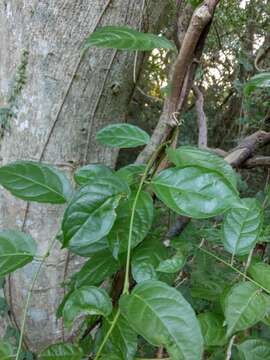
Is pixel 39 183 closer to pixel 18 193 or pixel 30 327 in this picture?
pixel 18 193

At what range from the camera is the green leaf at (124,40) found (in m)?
0.42

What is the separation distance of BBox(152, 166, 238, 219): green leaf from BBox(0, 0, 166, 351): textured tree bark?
0.35 metres

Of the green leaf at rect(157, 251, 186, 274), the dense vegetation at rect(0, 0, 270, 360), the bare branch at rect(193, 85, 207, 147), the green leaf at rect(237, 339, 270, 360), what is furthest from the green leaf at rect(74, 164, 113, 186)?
the bare branch at rect(193, 85, 207, 147)

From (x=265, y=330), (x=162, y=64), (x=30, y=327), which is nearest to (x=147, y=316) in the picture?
(x=265, y=330)

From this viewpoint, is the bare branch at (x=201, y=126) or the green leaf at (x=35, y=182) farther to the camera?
the bare branch at (x=201, y=126)

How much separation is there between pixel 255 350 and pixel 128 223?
0.18m

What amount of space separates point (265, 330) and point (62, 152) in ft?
1.35

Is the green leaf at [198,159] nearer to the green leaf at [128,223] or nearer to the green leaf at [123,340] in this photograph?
the green leaf at [128,223]

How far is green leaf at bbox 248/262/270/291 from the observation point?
1.33 feet

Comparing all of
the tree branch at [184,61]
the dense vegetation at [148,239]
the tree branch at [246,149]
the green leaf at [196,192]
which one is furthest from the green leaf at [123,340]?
the tree branch at [246,149]

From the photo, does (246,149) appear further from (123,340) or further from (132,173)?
(123,340)

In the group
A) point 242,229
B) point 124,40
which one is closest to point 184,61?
point 124,40

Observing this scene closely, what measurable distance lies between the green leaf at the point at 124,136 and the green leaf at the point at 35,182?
70 millimetres

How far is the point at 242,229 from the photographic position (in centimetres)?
45
